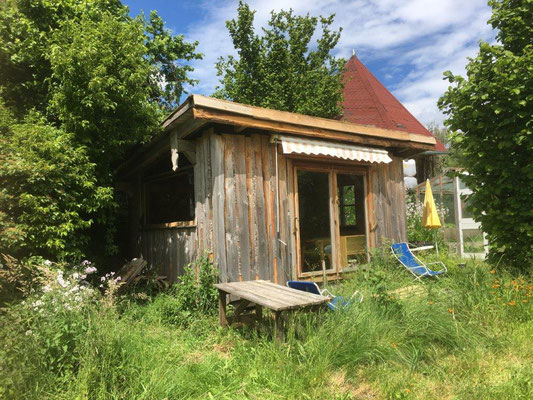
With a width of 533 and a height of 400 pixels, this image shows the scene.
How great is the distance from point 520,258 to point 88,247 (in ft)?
22.7

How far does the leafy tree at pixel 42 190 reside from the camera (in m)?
4.43

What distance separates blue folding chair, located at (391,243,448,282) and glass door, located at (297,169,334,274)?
1.34m

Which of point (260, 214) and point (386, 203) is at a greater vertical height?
point (386, 203)

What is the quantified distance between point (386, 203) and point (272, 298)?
14.7 feet

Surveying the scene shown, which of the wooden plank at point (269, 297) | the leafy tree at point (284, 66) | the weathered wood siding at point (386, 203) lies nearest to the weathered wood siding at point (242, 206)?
the wooden plank at point (269, 297)

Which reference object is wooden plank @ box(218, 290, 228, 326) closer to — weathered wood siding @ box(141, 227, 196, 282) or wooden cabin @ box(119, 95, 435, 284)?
wooden cabin @ box(119, 95, 435, 284)

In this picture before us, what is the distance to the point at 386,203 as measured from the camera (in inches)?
287

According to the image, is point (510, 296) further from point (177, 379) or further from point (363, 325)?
point (177, 379)

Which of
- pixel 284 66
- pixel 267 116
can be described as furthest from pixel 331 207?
pixel 284 66

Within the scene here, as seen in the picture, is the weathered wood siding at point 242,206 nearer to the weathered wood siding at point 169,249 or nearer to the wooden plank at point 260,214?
the wooden plank at point 260,214

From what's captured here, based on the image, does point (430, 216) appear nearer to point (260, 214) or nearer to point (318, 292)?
point (260, 214)

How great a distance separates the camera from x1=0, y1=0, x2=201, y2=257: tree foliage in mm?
4793

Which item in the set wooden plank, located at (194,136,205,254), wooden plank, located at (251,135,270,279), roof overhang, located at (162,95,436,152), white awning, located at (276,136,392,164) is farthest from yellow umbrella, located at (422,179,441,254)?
wooden plank, located at (194,136,205,254)

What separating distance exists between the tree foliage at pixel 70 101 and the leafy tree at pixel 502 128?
16.4ft
